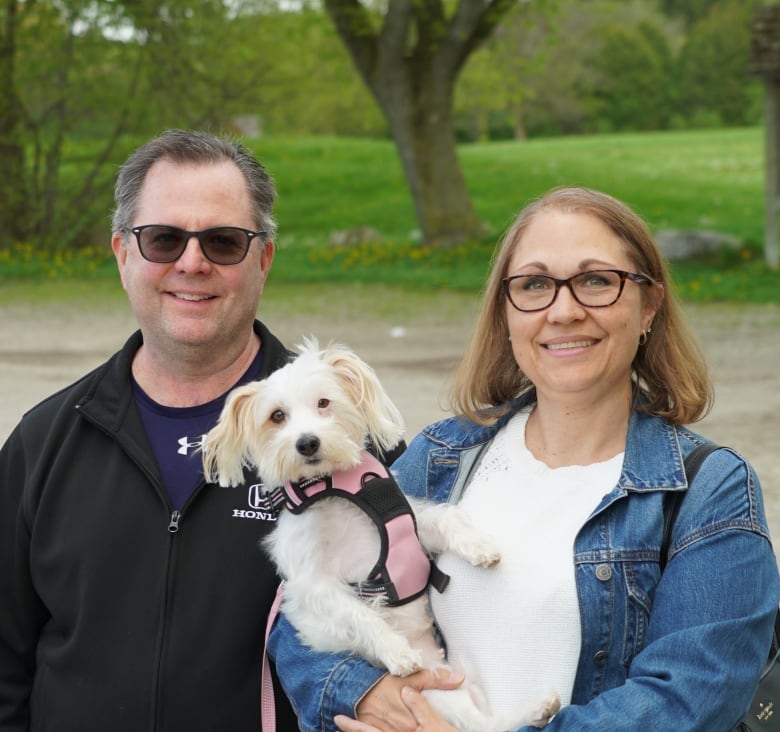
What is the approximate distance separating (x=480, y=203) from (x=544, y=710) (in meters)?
28.4

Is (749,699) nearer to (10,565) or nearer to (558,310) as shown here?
(558,310)

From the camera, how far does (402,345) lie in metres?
14.6

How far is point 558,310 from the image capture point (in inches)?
125

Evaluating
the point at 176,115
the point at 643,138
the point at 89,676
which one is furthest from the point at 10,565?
the point at 643,138

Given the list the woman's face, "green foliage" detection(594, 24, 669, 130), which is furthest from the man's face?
"green foliage" detection(594, 24, 669, 130)

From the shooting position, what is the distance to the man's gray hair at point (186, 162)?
390 centimetres

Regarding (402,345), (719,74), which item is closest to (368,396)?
(402,345)

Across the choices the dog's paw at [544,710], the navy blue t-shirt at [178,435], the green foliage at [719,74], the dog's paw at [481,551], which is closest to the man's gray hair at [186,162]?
the navy blue t-shirt at [178,435]

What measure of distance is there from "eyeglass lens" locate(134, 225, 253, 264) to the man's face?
2cm

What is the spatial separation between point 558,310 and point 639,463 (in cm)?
46

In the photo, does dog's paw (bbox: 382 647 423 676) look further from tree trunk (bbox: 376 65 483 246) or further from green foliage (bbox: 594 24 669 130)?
green foliage (bbox: 594 24 669 130)

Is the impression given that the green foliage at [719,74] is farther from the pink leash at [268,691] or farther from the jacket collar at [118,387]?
the pink leash at [268,691]

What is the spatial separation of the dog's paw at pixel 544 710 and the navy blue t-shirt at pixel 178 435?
4.17ft

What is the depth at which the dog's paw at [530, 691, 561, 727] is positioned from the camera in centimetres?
294
